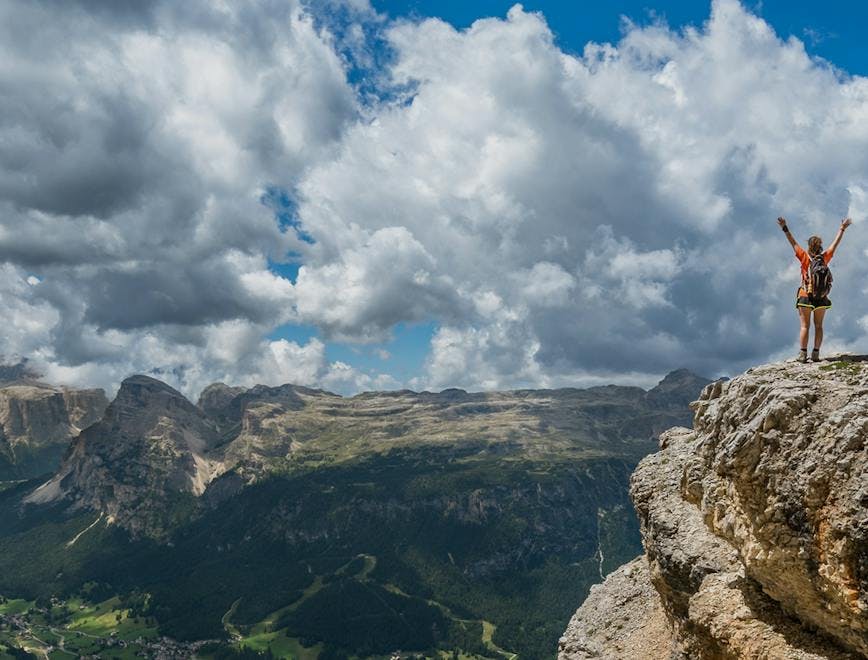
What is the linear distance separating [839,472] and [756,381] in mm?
6840

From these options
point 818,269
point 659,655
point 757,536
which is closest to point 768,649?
point 757,536

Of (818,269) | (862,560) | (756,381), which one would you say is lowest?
(862,560)

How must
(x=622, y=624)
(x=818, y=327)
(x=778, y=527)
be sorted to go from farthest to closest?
(x=622, y=624) < (x=818, y=327) < (x=778, y=527)

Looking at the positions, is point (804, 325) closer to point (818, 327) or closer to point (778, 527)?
point (818, 327)

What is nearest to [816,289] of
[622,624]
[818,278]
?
[818,278]

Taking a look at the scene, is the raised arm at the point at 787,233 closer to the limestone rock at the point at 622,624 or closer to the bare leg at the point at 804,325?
the bare leg at the point at 804,325

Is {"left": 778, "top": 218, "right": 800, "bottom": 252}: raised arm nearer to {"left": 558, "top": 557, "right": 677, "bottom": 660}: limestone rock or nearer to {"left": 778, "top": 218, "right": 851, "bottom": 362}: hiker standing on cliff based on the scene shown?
{"left": 778, "top": 218, "right": 851, "bottom": 362}: hiker standing on cliff

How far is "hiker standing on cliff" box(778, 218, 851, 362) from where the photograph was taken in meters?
28.3

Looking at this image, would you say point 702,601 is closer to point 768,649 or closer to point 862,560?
point 768,649

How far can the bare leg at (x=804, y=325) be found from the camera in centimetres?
2838

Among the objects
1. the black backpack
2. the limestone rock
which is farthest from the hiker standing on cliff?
the limestone rock

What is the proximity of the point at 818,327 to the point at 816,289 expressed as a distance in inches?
70.2

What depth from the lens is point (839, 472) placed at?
64.4 feet

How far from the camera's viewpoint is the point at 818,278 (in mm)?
28469
